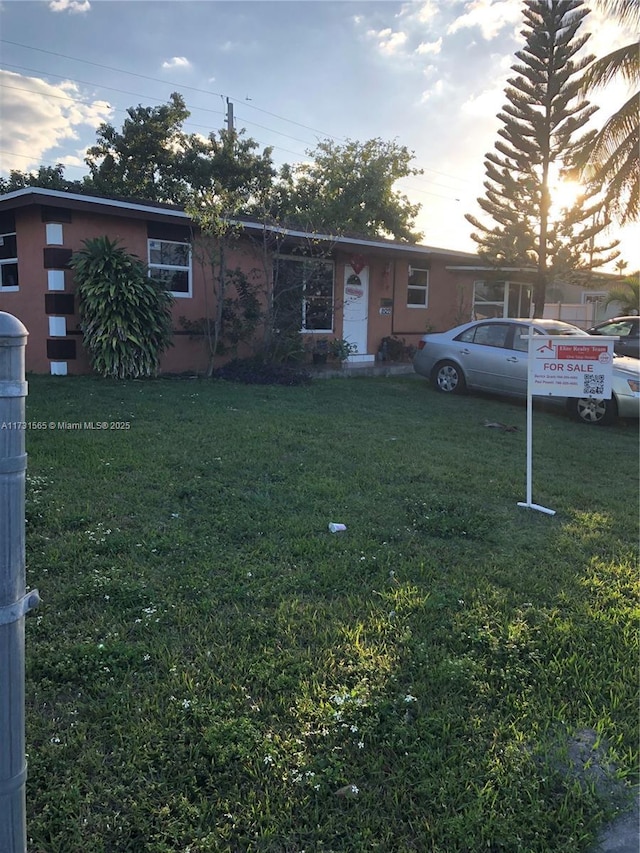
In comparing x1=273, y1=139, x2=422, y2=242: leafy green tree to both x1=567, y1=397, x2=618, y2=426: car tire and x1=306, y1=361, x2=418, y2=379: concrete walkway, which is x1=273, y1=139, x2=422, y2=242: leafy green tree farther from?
x1=567, y1=397, x2=618, y2=426: car tire

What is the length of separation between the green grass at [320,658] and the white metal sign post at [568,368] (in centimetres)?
93

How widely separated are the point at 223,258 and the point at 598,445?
725 centimetres

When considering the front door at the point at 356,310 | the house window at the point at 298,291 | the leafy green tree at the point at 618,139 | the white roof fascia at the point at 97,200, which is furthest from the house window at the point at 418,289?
the white roof fascia at the point at 97,200

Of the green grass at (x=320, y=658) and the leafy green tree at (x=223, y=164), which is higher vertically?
the leafy green tree at (x=223, y=164)

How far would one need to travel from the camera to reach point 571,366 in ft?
16.9

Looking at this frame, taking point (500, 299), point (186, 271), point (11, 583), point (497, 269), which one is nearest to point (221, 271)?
point (186, 271)

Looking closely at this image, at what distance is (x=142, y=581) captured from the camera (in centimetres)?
339

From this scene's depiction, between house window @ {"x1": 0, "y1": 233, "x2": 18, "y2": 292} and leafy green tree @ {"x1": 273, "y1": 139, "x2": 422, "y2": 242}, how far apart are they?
1992 centimetres

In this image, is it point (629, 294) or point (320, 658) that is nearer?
point (320, 658)

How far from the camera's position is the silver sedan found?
885cm

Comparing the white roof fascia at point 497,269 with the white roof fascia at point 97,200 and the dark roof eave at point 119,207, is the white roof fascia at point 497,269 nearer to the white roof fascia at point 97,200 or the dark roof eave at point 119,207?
the dark roof eave at point 119,207

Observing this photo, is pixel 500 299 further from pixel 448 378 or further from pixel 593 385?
pixel 593 385

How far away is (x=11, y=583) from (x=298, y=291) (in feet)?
40.7

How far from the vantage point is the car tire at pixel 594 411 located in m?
8.95
